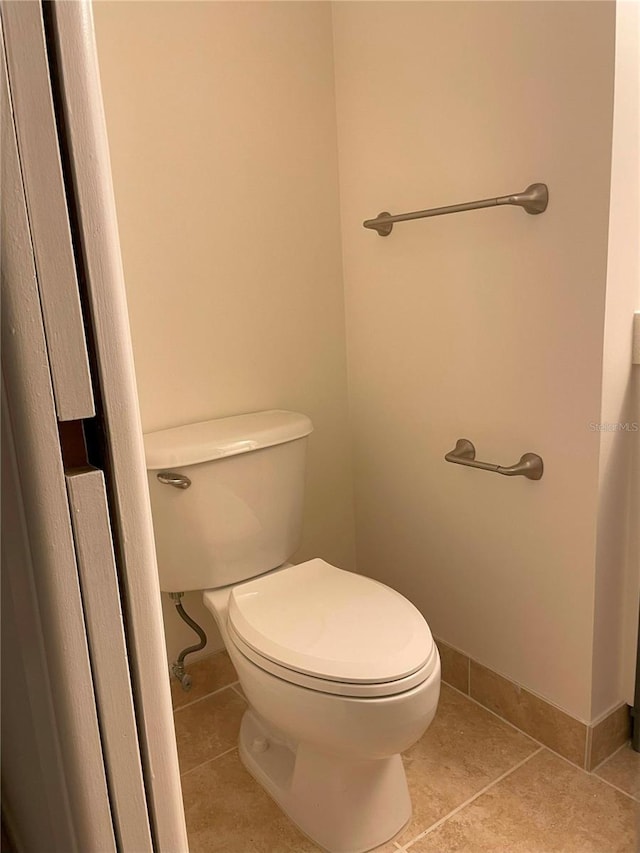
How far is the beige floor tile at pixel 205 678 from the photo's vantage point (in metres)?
1.86

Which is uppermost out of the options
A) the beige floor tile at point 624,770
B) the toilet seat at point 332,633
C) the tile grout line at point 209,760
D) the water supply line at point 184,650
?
the toilet seat at point 332,633

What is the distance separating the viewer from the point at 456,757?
1607 millimetres

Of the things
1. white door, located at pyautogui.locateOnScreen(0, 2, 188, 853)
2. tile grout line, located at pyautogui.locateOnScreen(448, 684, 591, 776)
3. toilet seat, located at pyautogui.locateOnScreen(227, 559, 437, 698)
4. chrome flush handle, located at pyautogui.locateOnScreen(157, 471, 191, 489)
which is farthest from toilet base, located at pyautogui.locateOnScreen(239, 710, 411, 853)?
white door, located at pyautogui.locateOnScreen(0, 2, 188, 853)

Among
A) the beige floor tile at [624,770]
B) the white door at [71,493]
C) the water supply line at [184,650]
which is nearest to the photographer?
the white door at [71,493]

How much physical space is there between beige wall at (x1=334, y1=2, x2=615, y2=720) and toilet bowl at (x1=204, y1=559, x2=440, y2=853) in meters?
0.36

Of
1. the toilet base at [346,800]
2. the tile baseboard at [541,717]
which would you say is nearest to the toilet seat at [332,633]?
the toilet base at [346,800]

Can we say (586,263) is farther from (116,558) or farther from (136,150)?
(116,558)

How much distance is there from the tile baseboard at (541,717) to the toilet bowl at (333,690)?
1.19 ft

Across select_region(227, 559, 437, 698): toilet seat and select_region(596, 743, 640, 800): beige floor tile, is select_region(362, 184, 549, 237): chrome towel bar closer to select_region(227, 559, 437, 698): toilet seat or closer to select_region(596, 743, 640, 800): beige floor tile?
select_region(227, 559, 437, 698): toilet seat

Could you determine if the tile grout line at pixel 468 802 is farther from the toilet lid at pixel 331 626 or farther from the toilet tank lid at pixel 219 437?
the toilet tank lid at pixel 219 437

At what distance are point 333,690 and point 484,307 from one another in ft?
2.85

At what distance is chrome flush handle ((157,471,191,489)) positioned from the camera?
1.50m

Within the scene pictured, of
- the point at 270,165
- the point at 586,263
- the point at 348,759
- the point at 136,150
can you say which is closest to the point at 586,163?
the point at 586,263

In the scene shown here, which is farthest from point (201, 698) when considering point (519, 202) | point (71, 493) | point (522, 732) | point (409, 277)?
point (71, 493)
